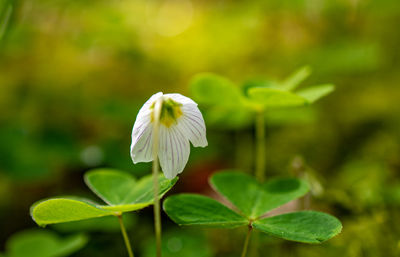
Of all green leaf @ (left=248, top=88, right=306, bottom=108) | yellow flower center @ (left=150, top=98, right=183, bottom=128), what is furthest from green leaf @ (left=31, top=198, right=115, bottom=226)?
green leaf @ (left=248, top=88, right=306, bottom=108)

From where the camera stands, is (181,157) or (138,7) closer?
(181,157)

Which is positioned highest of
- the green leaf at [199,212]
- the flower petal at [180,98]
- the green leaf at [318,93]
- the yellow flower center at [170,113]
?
the flower petal at [180,98]

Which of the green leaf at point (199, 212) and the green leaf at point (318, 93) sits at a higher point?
the green leaf at point (318, 93)

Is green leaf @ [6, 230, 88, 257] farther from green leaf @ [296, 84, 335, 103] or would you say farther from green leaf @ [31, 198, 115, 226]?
green leaf @ [296, 84, 335, 103]

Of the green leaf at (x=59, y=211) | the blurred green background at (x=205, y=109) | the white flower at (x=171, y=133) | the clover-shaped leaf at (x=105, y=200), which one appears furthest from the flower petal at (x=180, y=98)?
the blurred green background at (x=205, y=109)

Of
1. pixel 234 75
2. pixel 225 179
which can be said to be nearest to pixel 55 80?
pixel 234 75

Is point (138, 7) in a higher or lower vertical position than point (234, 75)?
higher

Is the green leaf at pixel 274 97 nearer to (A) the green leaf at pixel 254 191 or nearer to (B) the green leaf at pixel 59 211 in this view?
(A) the green leaf at pixel 254 191

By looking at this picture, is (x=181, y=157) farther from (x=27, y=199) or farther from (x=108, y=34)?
(x=108, y=34)
